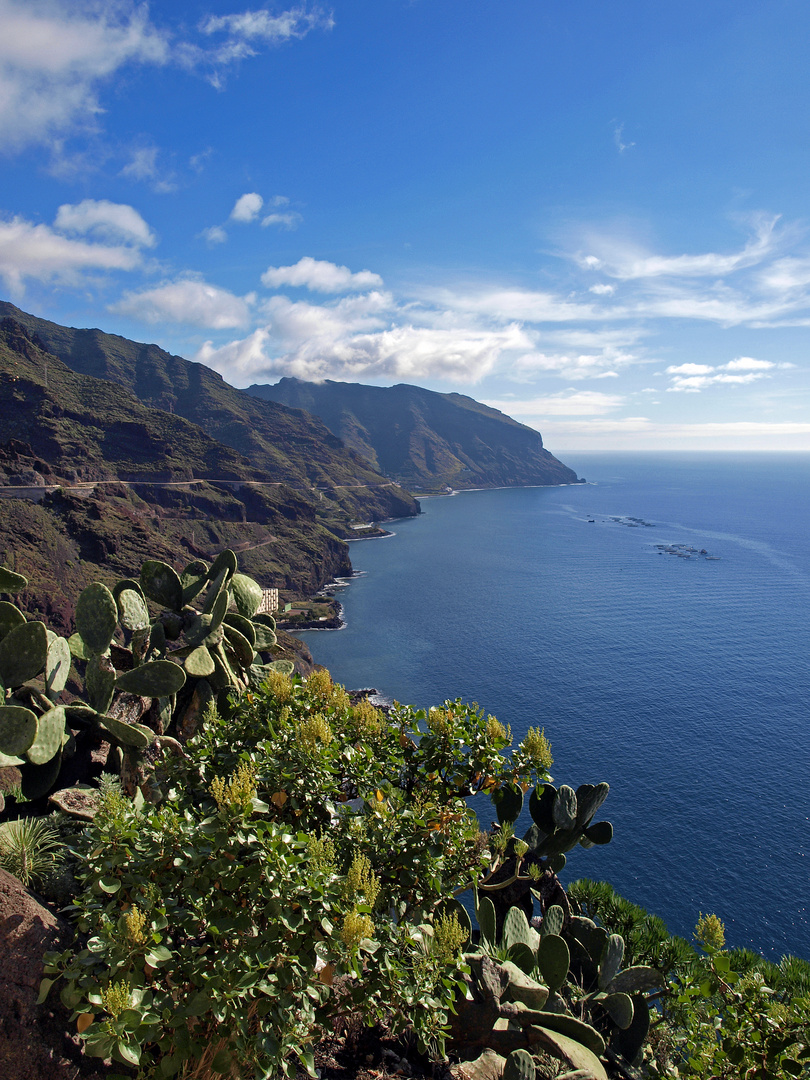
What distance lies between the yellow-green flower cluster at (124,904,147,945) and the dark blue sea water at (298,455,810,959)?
124 ft

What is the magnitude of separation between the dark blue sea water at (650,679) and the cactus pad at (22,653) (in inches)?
1461

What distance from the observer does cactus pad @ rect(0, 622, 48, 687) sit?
291 inches

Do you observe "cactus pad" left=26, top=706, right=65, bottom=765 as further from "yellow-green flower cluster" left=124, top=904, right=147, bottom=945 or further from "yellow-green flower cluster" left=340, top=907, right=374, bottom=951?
"yellow-green flower cluster" left=340, top=907, right=374, bottom=951

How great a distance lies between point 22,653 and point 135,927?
5.26m

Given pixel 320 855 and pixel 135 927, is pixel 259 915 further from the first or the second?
pixel 135 927

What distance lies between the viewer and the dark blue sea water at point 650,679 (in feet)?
122

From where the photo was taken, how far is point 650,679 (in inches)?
2474

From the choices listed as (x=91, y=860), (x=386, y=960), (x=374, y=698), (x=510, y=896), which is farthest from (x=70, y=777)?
(x=374, y=698)

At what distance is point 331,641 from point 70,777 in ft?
249

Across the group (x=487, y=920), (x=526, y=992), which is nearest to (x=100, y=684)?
(x=487, y=920)

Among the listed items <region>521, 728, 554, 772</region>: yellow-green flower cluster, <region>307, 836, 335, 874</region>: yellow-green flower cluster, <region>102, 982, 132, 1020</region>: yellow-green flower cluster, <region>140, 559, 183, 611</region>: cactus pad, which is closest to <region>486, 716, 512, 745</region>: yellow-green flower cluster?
<region>521, 728, 554, 772</region>: yellow-green flower cluster

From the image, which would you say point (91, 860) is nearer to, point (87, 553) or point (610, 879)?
point (610, 879)

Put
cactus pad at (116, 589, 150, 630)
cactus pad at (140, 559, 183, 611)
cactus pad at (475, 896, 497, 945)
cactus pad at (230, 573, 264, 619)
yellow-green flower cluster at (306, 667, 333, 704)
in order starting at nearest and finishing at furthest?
yellow-green flower cluster at (306, 667, 333, 704) → cactus pad at (475, 896, 497, 945) → cactus pad at (116, 589, 150, 630) → cactus pad at (140, 559, 183, 611) → cactus pad at (230, 573, 264, 619)

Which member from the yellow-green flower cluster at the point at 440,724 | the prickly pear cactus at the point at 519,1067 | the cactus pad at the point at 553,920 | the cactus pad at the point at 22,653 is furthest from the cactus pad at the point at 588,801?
the cactus pad at the point at 22,653
